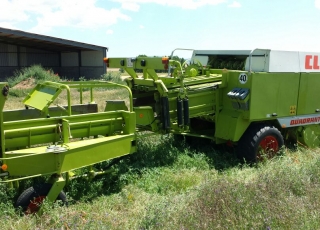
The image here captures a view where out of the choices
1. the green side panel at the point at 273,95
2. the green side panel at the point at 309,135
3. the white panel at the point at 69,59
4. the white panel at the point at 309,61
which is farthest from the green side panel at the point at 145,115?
the white panel at the point at 69,59

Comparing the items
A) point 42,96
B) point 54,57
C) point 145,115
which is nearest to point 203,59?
point 145,115

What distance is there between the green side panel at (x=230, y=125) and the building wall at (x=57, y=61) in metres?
20.8

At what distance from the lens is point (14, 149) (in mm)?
5059

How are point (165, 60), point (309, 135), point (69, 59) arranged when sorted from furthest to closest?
point (69, 59), point (309, 135), point (165, 60)

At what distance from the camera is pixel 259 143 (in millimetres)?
6832

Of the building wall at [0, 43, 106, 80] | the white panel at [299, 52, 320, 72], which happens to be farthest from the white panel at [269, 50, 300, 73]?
the building wall at [0, 43, 106, 80]

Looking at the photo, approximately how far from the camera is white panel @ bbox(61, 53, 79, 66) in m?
29.0

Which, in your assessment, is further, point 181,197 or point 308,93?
point 308,93

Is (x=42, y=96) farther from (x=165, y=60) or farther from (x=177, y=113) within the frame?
(x=177, y=113)

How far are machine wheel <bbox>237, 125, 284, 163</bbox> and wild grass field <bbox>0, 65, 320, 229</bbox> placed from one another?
178 millimetres

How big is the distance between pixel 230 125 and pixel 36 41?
70.0 ft

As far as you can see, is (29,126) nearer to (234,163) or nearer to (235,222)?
Answer: (235,222)

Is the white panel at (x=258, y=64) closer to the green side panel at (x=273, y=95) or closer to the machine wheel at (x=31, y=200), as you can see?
the green side panel at (x=273, y=95)

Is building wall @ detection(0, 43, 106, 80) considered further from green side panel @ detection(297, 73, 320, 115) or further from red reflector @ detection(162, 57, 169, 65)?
red reflector @ detection(162, 57, 169, 65)
